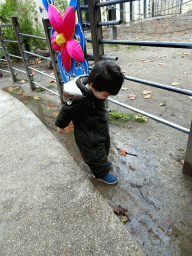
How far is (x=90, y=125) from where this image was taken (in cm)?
174

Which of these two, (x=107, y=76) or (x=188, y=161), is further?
(x=188, y=161)

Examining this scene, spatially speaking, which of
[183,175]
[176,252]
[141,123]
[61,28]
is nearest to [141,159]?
[183,175]

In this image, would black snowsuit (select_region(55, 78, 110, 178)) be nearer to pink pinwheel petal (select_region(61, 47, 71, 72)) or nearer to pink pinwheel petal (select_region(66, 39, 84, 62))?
pink pinwheel petal (select_region(66, 39, 84, 62))

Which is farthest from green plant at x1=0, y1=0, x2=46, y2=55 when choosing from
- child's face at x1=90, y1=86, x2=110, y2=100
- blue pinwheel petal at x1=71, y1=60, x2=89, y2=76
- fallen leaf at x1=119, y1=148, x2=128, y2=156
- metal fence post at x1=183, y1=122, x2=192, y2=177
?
metal fence post at x1=183, y1=122, x2=192, y2=177

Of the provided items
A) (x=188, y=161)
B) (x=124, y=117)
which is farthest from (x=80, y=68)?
(x=188, y=161)

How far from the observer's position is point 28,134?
105 inches

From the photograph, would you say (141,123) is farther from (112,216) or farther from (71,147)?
(112,216)

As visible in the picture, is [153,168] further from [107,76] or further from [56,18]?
[56,18]

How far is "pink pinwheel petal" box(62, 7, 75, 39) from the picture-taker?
2.05 m

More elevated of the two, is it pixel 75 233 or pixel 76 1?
pixel 76 1

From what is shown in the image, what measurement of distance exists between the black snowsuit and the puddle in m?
0.25

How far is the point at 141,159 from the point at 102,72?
1.22 metres

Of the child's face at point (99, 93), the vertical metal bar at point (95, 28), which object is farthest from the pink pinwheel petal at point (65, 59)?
the child's face at point (99, 93)

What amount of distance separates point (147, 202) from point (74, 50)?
1669 millimetres
